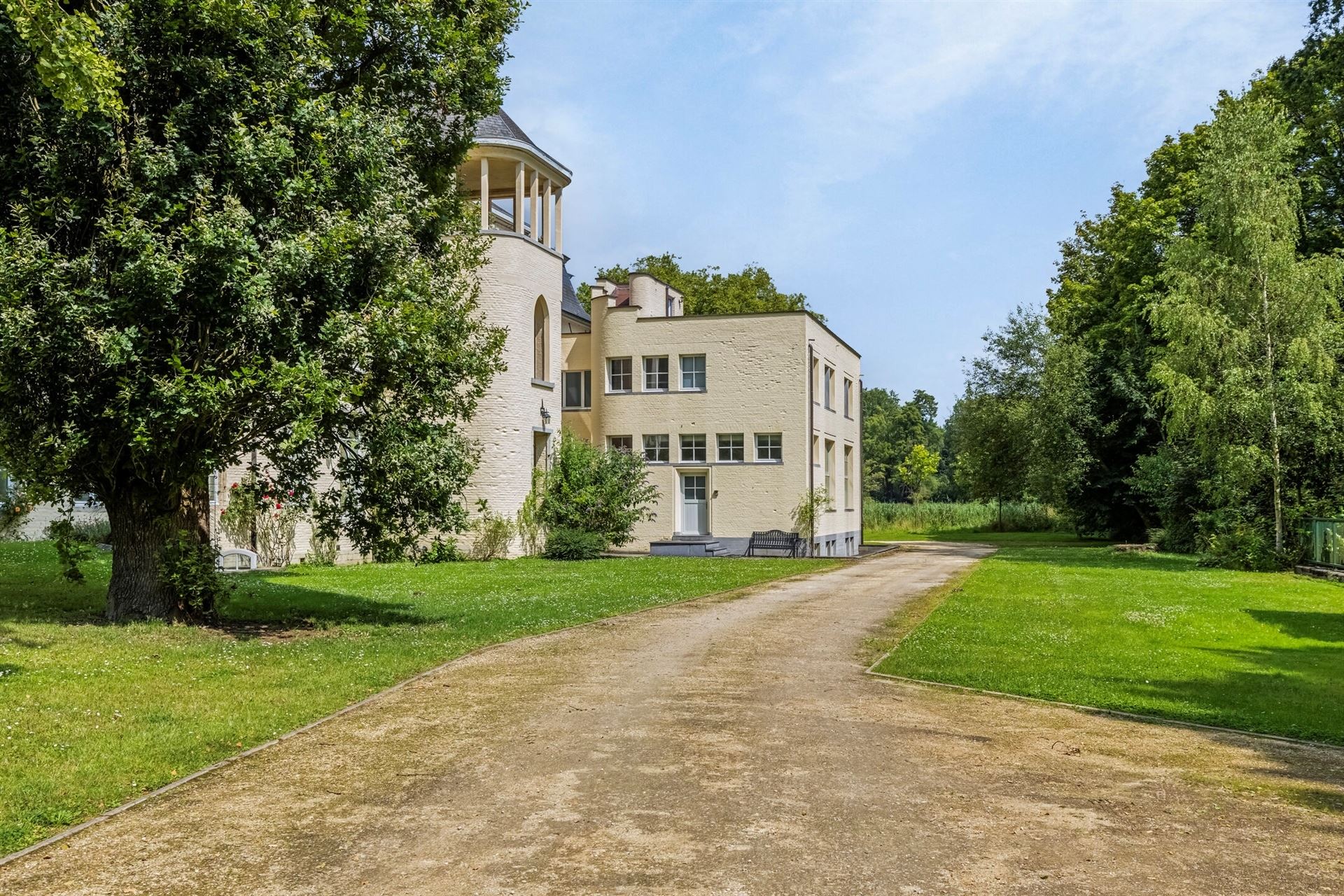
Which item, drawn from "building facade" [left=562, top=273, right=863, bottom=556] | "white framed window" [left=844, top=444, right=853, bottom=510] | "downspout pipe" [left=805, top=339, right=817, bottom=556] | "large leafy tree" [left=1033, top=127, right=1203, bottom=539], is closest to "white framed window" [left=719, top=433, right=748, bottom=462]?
"building facade" [left=562, top=273, right=863, bottom=556]

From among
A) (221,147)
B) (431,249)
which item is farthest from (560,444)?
(221,147)

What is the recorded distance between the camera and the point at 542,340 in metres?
33.6

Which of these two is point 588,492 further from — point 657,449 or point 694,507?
point 694,507

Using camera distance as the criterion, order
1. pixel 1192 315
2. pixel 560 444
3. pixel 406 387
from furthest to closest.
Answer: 1. pixel 560 444
2. pixel 1192 315
3. pixel 406 387

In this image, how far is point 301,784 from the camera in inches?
296

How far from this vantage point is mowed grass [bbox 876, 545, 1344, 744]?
10797mm

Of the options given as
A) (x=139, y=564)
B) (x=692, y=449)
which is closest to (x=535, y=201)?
(x=692, y=449)

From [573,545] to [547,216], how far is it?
1001 centimetres

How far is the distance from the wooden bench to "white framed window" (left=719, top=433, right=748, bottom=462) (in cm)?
310

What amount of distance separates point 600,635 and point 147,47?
935cm

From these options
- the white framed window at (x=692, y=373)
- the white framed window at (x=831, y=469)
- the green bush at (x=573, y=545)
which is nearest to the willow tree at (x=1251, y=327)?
the white framed window at (x=831, y=469)

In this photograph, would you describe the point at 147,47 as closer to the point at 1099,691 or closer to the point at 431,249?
the point at 431,249

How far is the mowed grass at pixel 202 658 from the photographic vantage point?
7.71 m

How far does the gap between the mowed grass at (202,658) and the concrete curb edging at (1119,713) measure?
215 inches
